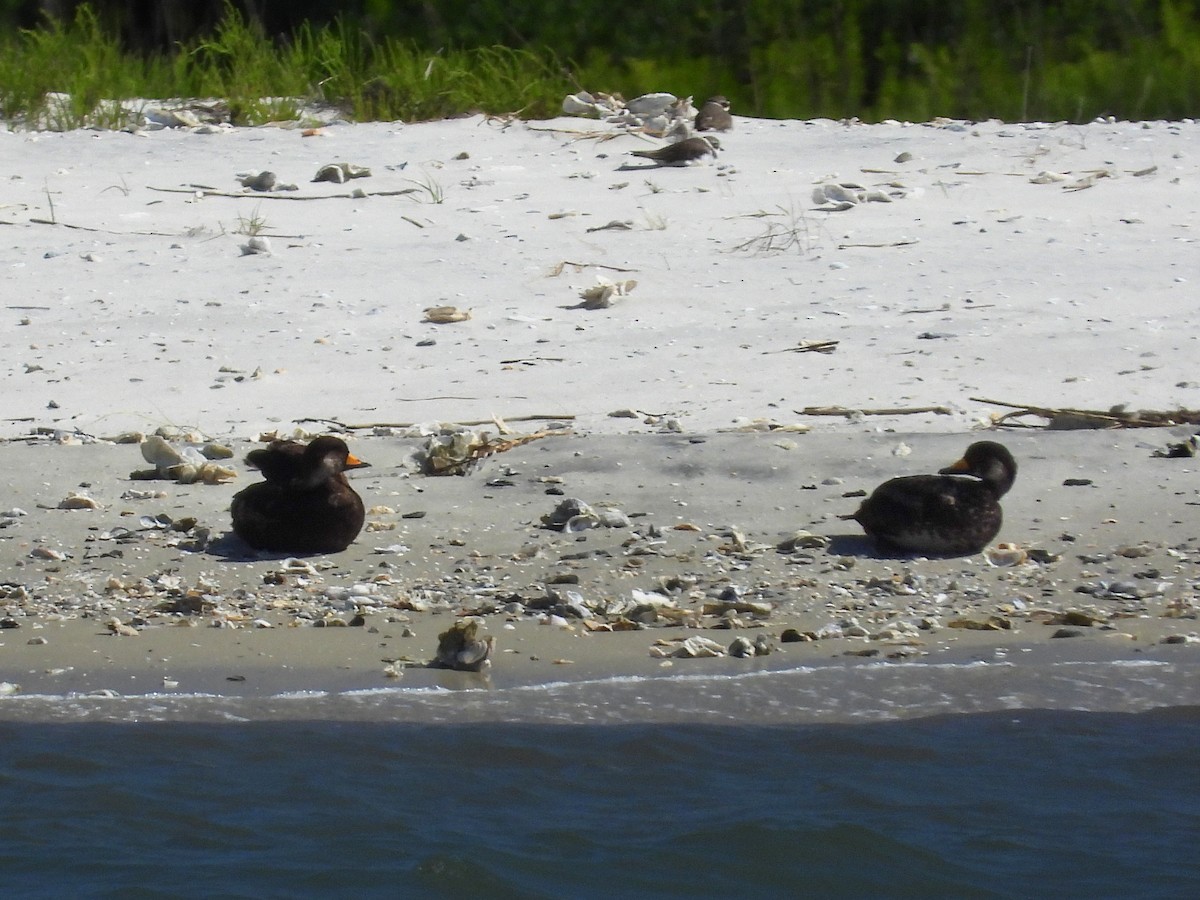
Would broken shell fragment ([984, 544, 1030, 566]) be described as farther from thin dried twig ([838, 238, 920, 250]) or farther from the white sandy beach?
thin dried twig ([838, 238, 920, 250])

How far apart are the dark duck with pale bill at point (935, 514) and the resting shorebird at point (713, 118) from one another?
5.33 m

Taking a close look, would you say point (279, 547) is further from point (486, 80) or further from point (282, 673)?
point (486, 80)

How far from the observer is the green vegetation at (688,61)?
10.4 meters

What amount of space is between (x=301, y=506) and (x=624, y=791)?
4.97 feet

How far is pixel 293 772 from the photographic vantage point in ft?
12.8

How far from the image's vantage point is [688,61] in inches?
429

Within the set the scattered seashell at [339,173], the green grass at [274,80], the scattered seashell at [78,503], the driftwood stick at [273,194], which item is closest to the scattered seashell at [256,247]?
the driftwood stick at [273,194]

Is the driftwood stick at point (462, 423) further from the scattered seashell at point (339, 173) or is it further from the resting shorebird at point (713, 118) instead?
the resting shorebird at point (713, 118)

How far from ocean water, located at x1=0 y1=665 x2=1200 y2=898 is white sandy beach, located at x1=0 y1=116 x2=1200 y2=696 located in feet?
0.55

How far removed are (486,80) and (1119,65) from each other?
148 inches

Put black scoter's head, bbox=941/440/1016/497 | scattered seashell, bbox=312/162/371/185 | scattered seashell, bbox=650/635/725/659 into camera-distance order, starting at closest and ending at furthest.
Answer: scattered seashell, bbox=650/635/725/659
black scoter's head, bbox=941/440/1016/497
scattered seashell, bbox=312/162/371/185

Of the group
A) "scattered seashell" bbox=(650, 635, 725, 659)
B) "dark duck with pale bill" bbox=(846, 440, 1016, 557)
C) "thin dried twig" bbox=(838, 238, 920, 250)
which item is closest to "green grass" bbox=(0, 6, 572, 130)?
"thin dried twig" bbox=(838, 238, 920, 250)

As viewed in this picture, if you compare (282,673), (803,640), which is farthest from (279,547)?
(803,640)

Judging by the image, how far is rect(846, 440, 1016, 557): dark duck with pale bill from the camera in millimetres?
4883
